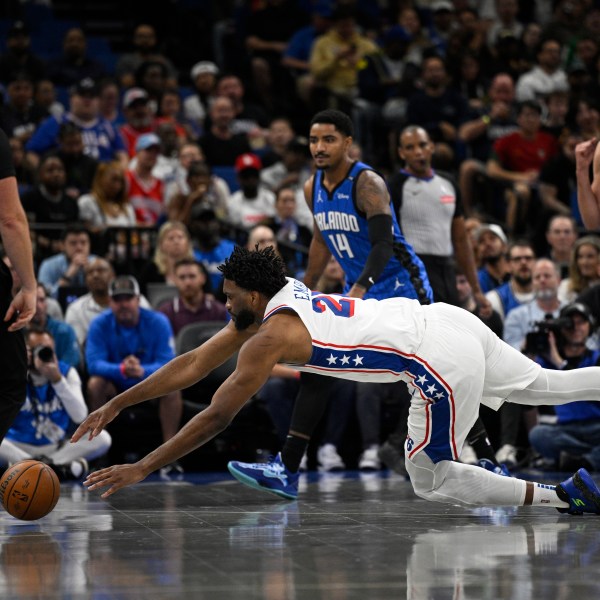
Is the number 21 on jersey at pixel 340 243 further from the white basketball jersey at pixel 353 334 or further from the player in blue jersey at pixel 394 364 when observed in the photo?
the white basketball jersey at pixel 353 334

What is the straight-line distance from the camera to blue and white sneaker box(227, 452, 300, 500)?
652 cm

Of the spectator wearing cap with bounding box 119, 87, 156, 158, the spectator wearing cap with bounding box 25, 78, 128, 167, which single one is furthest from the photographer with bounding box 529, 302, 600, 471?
the spectator wearing cap with bounding box 119, 87, 156, 158

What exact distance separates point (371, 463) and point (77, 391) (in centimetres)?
225

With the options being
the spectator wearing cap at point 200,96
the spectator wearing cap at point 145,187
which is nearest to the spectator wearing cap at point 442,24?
the spectator wearing cap at point 200,96

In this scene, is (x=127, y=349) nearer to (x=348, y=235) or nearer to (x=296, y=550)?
(x=348, y=235)

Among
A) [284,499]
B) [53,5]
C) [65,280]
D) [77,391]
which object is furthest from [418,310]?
[53,5]

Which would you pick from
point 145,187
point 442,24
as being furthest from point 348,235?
point 442,24

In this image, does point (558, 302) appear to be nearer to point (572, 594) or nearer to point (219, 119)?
point (219, 119)

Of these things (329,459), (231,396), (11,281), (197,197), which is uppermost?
(197,197)

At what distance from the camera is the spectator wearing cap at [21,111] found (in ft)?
39.6

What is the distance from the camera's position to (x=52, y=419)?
27.3 feet

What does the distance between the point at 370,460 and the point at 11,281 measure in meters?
4.19

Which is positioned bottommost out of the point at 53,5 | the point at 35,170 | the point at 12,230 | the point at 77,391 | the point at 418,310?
the point at 77,391

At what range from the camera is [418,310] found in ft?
18.4
